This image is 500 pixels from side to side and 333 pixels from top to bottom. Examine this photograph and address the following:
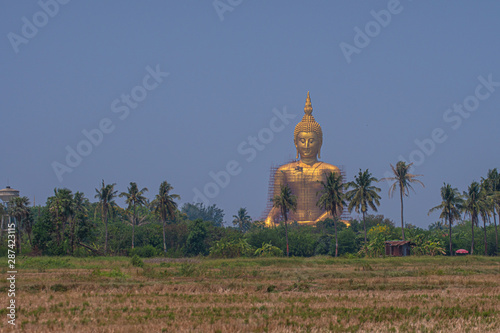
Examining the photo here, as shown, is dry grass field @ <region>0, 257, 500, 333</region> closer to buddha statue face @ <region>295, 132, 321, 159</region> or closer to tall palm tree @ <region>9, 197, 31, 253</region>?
tall palm tree @ <region>9, 197, 31, 253</region>

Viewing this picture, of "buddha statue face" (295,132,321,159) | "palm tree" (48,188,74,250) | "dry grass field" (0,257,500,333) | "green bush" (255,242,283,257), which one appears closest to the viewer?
"dry grass field" (0,257,500,333)

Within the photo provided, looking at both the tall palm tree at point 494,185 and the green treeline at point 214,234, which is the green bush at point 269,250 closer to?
the green treeline at point 214,234

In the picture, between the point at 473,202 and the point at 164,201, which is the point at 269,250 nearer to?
the point at 164,201

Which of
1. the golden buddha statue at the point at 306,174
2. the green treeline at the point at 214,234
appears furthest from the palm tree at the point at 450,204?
the golden buddha statue at the point at 306,174

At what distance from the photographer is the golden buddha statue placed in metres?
115

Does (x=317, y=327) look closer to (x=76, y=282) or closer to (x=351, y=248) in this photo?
(x=76, y=282)

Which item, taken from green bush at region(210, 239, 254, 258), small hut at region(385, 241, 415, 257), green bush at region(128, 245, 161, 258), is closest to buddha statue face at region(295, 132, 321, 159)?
green bush at region(210, 239, 254, 258)

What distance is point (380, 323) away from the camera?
77.0ft

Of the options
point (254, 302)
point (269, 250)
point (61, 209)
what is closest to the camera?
point (254, 302)

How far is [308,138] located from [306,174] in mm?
6527

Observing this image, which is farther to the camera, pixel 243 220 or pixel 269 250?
pixel 243 220

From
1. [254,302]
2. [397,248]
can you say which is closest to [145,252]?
[397,248]

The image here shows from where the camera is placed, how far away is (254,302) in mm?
28344

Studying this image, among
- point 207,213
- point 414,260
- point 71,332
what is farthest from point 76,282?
point 207,213
